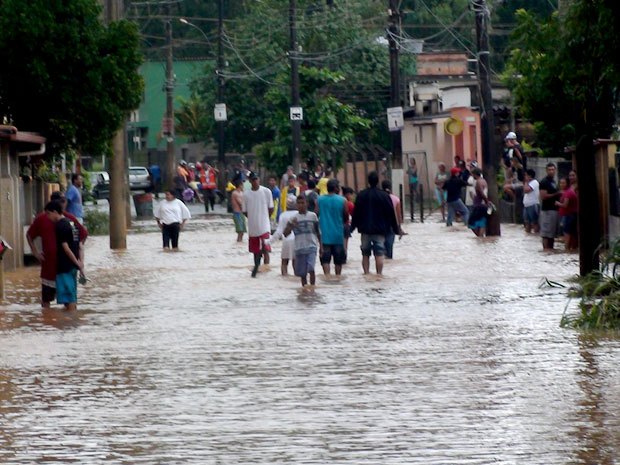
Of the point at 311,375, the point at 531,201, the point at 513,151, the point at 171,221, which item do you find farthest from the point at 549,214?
the point at 311,375

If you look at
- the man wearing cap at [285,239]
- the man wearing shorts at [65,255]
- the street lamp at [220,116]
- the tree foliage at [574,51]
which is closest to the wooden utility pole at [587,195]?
the tree foliage at [574,51]

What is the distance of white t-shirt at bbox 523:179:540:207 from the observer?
3241 centimetres

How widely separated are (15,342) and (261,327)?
8.91 feet

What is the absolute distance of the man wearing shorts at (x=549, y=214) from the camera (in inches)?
1075

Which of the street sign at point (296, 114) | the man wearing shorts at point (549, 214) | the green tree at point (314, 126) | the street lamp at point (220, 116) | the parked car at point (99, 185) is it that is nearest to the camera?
the man wearing shorts at point (549, 214)

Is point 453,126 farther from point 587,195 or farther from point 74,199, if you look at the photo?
point 587,195

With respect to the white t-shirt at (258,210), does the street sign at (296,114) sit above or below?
above

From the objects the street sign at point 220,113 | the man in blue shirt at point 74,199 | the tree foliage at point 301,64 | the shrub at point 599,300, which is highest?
the tree foliage at point 301,64

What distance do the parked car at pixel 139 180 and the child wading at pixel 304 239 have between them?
44.5m

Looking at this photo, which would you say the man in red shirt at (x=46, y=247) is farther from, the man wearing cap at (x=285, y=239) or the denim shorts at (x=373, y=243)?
the denim shorts at (x=373, y=243)

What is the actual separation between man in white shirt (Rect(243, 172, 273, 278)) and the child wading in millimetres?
2873

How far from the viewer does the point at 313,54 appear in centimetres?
5816

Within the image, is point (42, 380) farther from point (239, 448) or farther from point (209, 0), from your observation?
point (209, 0)

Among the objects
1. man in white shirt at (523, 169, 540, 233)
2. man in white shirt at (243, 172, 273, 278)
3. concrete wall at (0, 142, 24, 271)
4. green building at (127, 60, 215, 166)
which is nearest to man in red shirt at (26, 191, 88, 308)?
man in white shirt at (243, 172, 273, 278)
